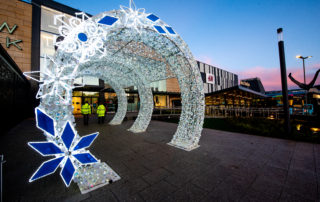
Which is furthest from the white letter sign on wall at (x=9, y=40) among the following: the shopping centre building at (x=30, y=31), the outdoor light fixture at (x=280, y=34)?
the outdoor light fixture at (x=280, y=34)

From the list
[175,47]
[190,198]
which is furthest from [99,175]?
[175,47]

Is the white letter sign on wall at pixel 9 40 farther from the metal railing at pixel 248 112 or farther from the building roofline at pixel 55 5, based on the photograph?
the metal railing at pixel 248 112

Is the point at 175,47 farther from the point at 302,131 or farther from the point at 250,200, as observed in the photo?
the point at 302,131

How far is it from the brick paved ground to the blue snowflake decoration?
508mm

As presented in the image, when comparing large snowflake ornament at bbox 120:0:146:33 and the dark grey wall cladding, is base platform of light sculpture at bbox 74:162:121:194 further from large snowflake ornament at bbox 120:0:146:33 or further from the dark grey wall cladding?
the dark grey wall cladding

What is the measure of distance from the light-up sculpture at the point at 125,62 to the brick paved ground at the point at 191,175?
0.47m

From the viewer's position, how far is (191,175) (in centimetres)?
264

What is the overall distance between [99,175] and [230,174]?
105 inches

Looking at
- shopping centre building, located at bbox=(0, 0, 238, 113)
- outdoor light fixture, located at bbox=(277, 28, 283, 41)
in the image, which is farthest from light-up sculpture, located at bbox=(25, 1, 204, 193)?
shopping centre building, located at bbox=(0, 0, 238, 113)

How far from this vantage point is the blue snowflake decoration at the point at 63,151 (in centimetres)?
Result: 182

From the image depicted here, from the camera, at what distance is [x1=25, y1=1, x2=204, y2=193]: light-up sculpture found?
2.29 metres

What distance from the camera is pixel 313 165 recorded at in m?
3.00

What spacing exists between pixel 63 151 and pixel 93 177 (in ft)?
2.60

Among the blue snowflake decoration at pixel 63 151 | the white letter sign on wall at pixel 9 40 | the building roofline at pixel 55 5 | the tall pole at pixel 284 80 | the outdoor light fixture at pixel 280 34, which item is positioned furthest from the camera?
the building roofline at pixel 55 5
